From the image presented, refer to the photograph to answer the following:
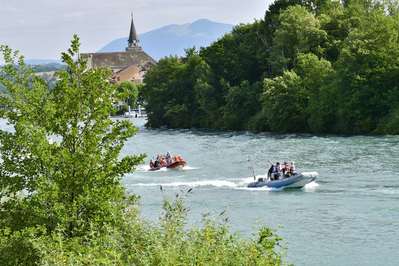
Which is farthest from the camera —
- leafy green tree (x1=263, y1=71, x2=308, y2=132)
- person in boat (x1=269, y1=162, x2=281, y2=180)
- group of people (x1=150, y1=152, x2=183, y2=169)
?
leafy green tree (x1=263, y1=71, x2=308, y2=132)

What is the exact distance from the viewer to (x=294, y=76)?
252 ft

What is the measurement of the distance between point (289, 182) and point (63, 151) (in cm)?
2520

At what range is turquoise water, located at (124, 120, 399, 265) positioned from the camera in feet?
82.1

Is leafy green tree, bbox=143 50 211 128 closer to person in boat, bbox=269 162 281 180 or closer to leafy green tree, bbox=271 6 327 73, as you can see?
leafy green tree, bbox=271 6 327 73

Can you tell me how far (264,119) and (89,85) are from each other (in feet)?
212

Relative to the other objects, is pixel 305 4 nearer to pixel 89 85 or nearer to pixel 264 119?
pixel 264 119

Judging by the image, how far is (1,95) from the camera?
16.3 meters

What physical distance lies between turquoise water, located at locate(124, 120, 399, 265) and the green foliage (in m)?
2.63

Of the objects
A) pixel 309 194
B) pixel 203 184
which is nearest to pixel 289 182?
pixel 309 194

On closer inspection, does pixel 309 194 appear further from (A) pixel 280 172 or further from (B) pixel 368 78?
(B) pixel 368 78

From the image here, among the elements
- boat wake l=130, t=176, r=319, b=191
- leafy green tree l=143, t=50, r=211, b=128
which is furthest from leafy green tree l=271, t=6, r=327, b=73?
boat wake l=130, t=176, r=319, b=191

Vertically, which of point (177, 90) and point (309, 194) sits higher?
point (177, 90)

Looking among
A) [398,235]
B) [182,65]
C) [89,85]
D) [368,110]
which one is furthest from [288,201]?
[182,65]

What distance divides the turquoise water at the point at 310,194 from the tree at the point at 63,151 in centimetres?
254
